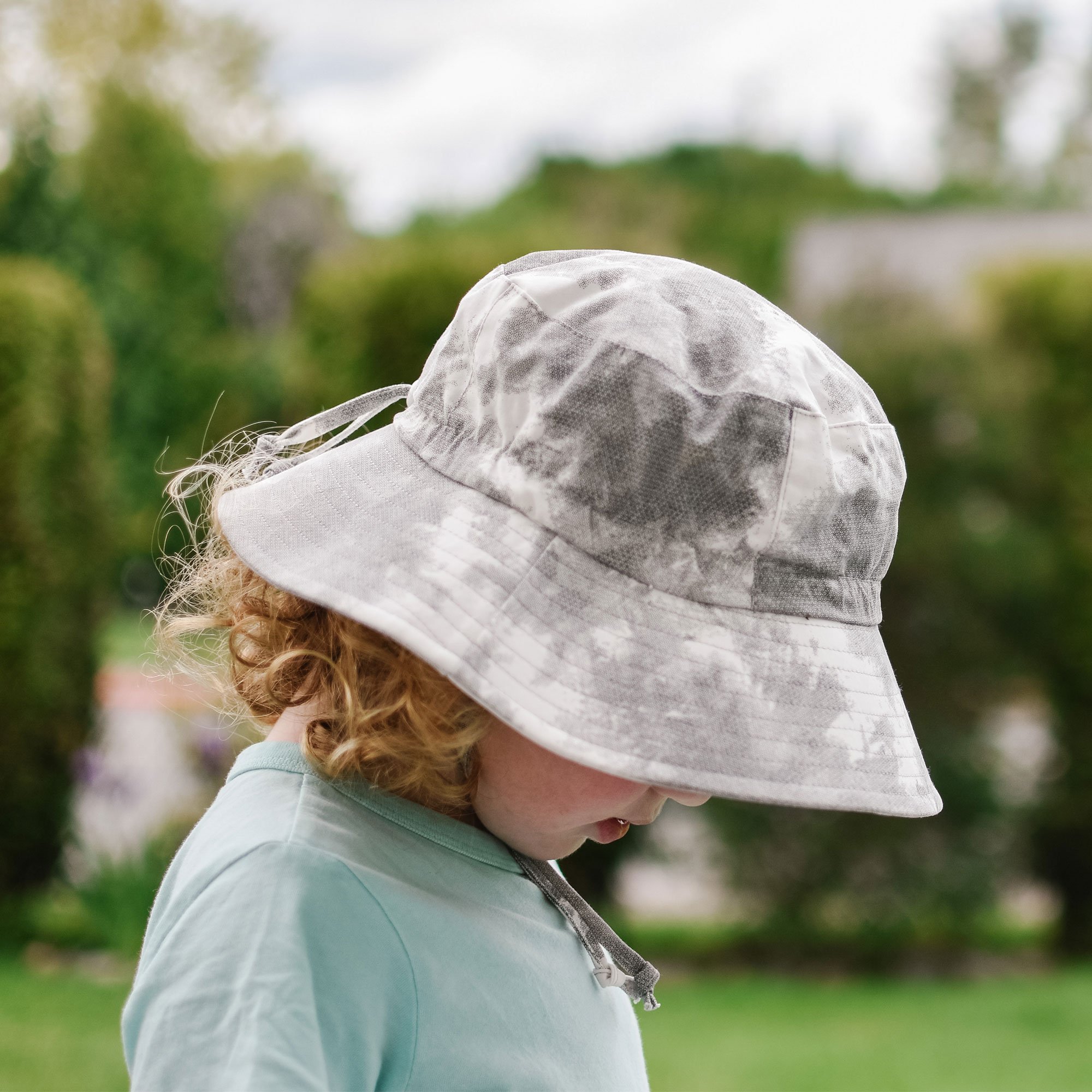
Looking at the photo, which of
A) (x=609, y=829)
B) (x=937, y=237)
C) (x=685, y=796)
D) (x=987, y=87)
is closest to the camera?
(x=685, y=796)

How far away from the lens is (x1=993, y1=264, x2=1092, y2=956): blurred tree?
5.86 metres

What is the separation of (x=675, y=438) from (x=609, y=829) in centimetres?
40

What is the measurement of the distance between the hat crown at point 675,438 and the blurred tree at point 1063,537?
16.9ft

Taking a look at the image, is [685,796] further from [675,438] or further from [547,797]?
[675,438]

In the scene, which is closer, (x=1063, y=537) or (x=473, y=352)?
(x=473, y=352)

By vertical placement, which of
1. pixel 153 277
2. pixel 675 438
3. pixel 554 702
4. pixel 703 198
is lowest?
pixel 703 198

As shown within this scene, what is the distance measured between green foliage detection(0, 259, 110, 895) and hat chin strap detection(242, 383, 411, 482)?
4.28 metres

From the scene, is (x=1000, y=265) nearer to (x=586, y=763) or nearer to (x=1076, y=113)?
(x=586, y=763)

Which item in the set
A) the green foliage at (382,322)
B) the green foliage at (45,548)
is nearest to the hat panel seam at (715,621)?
the green foliage at (382,322)

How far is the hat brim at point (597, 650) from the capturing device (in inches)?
37.2

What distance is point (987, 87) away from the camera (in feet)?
147

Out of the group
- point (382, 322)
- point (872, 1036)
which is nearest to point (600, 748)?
point (872, 1036)

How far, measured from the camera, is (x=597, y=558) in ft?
3.31

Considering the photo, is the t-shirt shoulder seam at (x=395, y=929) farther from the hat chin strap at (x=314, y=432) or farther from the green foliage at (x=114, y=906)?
the green foliage at (x=114, y=906)
